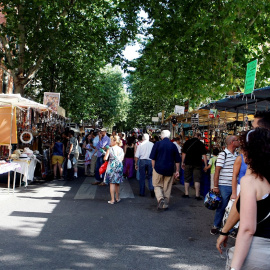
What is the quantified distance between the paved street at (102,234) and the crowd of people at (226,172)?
0.60 metres

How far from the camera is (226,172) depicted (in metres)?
6.67

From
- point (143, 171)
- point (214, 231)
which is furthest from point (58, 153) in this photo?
point (214, 231)

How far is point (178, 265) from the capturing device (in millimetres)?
4969

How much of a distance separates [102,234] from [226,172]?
2.46 m

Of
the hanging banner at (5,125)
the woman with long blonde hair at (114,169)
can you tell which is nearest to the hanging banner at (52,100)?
the hanging banner at (5,125)

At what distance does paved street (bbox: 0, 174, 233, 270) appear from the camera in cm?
501

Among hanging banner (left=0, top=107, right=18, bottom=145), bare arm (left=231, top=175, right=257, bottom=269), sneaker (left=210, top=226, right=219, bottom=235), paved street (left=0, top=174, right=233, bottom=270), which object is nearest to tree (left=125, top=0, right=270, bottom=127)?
hanging banner (left=0, top=107, right=18, bottom=145)

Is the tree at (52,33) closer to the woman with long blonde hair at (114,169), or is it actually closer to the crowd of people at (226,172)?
the crowd of people at (226,172)

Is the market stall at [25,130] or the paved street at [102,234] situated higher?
the market stall at [25,130]

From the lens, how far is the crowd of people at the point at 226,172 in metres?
2.33

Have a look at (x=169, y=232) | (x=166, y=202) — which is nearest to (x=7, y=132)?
(x=166, y=202)

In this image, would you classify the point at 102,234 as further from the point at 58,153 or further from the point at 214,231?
the point at 58,153

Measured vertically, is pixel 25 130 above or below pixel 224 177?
above

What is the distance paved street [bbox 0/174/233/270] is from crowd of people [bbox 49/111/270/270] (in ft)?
1.96
